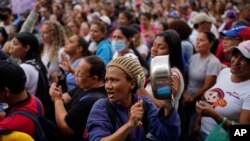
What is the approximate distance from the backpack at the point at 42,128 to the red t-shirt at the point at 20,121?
0.03 meters

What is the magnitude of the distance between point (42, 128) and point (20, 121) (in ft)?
0.83

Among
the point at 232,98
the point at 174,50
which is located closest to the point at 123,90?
the point at 232,98

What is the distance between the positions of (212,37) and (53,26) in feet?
7.47

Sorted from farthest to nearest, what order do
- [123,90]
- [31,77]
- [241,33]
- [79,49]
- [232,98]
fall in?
[79,49], [31,77], [241,33], [232,98], [123,90]

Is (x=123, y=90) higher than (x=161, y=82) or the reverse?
the reverse

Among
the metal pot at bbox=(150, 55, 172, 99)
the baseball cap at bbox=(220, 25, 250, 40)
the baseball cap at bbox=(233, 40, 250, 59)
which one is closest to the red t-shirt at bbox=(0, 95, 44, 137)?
the metal pot at bbox=(150, 55, 172, 99)

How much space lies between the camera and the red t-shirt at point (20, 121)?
270 cm

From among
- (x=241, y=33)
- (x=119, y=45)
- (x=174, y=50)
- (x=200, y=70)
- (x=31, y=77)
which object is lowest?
(x=200, y=70)

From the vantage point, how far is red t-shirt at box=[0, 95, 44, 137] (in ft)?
8.84

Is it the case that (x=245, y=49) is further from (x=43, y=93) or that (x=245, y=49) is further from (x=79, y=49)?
(x=79, y=49)

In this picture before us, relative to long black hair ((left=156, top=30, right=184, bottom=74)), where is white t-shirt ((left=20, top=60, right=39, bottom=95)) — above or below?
below

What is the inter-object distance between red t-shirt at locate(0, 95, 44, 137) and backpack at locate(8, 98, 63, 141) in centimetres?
3

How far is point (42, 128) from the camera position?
2.94 m

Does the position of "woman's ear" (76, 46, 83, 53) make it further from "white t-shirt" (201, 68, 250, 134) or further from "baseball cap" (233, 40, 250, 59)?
"baseball cap" (233, 40, 250, 59)
